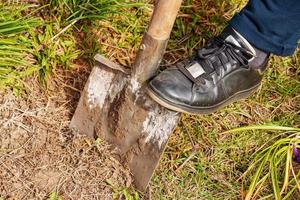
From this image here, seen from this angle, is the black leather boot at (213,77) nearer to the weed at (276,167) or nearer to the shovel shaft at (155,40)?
the shovel shaft at (155,40)

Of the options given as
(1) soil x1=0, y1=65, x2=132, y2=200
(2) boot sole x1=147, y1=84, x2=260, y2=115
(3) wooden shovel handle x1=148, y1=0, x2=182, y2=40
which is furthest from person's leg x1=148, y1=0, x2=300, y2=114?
(1) soil x1=0, y1=65, x2=132, y2=200

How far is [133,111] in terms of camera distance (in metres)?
1.85

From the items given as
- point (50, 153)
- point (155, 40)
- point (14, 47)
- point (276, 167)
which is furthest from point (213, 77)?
point (14, 47)

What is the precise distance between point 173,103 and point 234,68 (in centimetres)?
32

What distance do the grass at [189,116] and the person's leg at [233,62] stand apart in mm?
225

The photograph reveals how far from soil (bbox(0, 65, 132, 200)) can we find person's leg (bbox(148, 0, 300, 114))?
0.38m

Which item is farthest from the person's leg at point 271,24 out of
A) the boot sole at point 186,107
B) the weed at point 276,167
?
the weed at point 276,167

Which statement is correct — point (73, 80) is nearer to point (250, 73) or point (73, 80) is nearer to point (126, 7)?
point (126, 7)

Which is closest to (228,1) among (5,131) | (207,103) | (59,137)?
(207,103)

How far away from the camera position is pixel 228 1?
2.47m

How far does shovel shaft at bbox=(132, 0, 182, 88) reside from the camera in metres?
1.66

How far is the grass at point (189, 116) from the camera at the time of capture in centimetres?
198

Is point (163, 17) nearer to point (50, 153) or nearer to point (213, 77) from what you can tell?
point (213, 77)

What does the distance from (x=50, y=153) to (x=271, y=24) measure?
3.14ft
